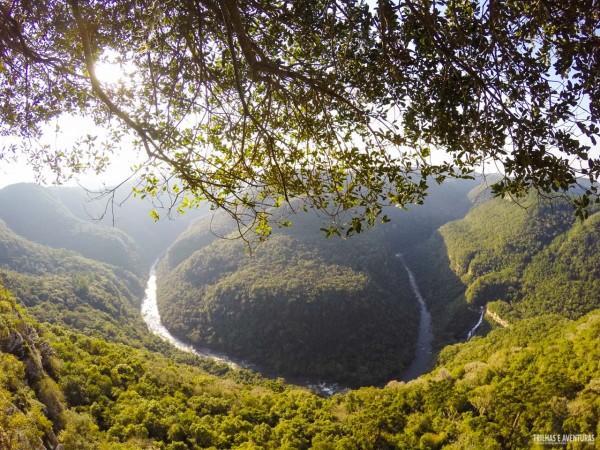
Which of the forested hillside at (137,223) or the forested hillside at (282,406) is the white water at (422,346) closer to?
the forested hillside at (282,406)

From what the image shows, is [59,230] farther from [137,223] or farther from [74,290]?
[74,290]

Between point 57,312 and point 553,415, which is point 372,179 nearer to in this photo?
point 553,415

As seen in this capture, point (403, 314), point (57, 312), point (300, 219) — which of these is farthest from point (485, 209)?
point (57, 312)

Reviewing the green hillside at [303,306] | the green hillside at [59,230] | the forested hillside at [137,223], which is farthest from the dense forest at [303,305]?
the forested hillside at [137,223]

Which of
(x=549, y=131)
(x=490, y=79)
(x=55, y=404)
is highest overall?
(x=490, y=79)

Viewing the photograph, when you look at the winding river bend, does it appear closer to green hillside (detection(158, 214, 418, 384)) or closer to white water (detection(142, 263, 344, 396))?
white water (detection(142, 263, 344, 396))
